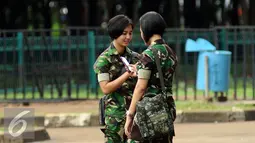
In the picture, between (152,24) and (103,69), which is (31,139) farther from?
(152,24)

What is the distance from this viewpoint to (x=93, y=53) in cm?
1481

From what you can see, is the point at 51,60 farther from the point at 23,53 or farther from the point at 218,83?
the point at 218,83

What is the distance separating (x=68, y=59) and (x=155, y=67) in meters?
9.50

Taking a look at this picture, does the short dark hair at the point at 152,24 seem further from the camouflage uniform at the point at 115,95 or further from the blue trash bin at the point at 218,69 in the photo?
the blue trash bin at the point at 218,69

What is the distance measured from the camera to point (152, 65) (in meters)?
5.38

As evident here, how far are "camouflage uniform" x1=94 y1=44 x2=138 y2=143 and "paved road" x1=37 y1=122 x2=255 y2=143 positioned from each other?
4.43m

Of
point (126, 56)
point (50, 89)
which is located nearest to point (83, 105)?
point (50, 89)

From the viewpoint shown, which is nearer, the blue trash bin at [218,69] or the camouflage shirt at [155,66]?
the camouflage shirt at [155,66]

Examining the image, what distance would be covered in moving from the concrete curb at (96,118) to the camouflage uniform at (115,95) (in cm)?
633

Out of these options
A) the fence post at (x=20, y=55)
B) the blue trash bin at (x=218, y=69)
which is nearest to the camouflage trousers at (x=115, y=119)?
the blue trash bin at (x=218, y=69)

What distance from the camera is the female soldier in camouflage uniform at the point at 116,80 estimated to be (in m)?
5.93

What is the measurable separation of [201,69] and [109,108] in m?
8.28

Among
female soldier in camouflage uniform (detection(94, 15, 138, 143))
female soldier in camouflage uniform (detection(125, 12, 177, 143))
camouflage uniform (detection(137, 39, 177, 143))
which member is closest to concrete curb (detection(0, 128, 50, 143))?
female soldier in camouflage uniform (detection(94, 15, 138, 143))

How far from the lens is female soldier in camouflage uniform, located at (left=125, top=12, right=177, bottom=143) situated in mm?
5375
